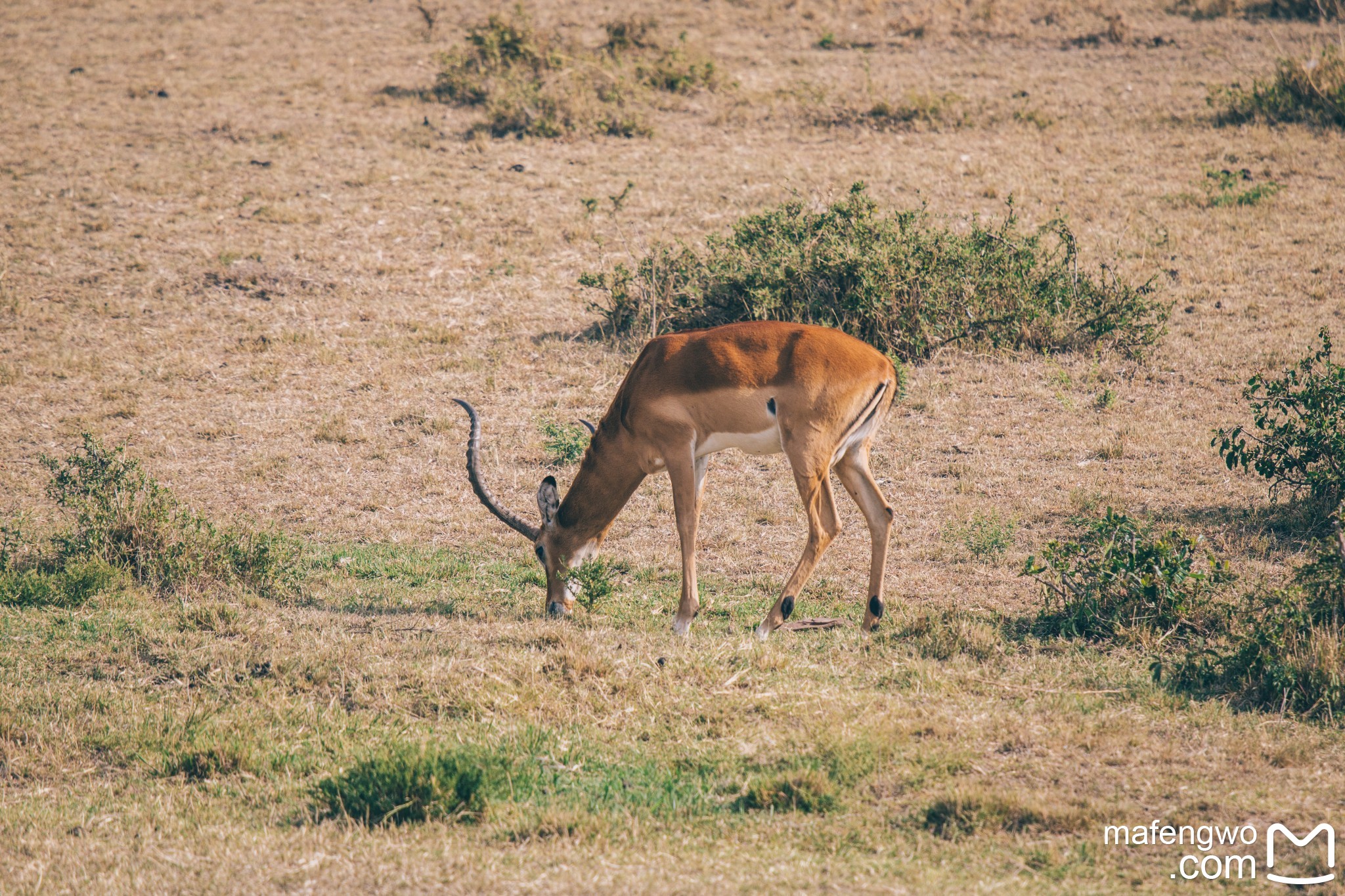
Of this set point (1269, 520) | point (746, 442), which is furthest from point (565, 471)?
point (1269, 520)

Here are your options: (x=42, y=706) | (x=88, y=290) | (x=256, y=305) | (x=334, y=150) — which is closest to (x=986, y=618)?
(x=42, y=706)

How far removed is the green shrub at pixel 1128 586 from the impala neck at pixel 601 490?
7.81 ft

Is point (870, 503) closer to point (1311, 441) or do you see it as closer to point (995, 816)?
point (995, 816)

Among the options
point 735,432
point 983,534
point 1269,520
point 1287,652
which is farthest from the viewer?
point 983,534

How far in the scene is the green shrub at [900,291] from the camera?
37.2ft

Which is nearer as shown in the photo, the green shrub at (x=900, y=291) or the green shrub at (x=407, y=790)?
the green shrub at (x=407, y=790)

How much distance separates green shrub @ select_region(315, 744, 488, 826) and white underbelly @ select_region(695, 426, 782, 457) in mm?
2687

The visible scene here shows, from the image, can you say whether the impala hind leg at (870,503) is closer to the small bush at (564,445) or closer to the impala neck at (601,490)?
the impala neck at (601,490)

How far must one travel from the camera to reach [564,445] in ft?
32.3

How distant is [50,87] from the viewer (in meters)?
18.4
